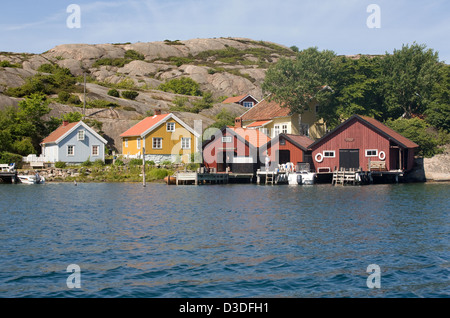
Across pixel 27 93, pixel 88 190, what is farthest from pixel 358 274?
pixel 27 93

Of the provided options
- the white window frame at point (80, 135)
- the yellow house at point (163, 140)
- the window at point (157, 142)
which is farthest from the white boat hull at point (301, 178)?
the white window frame at point (80, 135)

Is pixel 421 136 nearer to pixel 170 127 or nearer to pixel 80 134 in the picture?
pixel 170 127

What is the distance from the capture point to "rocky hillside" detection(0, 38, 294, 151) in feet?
284

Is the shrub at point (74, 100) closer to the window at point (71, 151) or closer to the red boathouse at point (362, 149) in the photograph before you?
the window at point (71, 151)

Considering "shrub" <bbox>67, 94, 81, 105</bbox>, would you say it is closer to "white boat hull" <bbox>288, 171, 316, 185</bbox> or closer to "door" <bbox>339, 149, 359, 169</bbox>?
"white boat hull" <bbox>288, 171, 316, 185</bbox>

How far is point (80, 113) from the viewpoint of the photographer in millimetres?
80812

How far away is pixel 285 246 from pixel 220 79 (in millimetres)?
132634

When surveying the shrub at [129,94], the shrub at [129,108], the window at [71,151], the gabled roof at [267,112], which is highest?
the shrub at [129,94]

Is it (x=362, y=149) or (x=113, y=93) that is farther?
(x=113, y=93)

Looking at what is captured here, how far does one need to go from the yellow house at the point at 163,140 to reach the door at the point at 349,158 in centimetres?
2200

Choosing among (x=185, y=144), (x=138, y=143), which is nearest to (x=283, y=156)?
(x=185, y=144)

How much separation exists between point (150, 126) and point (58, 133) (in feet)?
42.9

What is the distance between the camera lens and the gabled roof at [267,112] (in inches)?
3071

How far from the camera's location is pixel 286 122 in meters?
77.8
